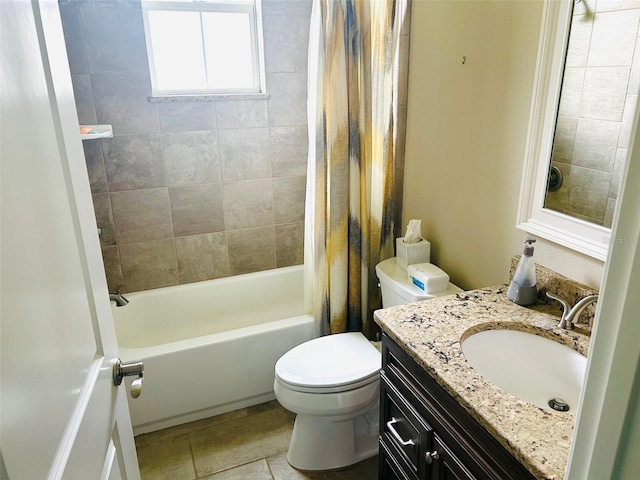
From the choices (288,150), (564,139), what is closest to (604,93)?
(564,139)

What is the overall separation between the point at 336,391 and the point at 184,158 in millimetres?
1493

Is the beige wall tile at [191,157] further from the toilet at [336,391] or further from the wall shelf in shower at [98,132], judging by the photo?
the toilet at [336,391]

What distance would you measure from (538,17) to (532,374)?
1.05 meters

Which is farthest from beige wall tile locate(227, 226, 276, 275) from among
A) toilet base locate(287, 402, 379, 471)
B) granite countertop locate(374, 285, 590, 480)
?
granite countertop locate(374, 285, 590, 480)

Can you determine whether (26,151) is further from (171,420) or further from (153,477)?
(171,420)

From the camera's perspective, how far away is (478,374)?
114 centimetres

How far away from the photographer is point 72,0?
84.0 inches

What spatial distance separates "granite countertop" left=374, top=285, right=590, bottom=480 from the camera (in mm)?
905

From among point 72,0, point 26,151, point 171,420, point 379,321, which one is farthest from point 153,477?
point 72,0

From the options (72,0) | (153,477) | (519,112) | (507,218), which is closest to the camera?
(519,112)

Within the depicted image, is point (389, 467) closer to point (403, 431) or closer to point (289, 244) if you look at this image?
point (403, 431)

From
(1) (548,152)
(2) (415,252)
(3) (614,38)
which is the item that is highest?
(3) (614,38)

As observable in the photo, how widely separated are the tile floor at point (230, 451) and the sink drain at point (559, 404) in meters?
1.01

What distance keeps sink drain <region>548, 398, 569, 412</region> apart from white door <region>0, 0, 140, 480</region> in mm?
1062
